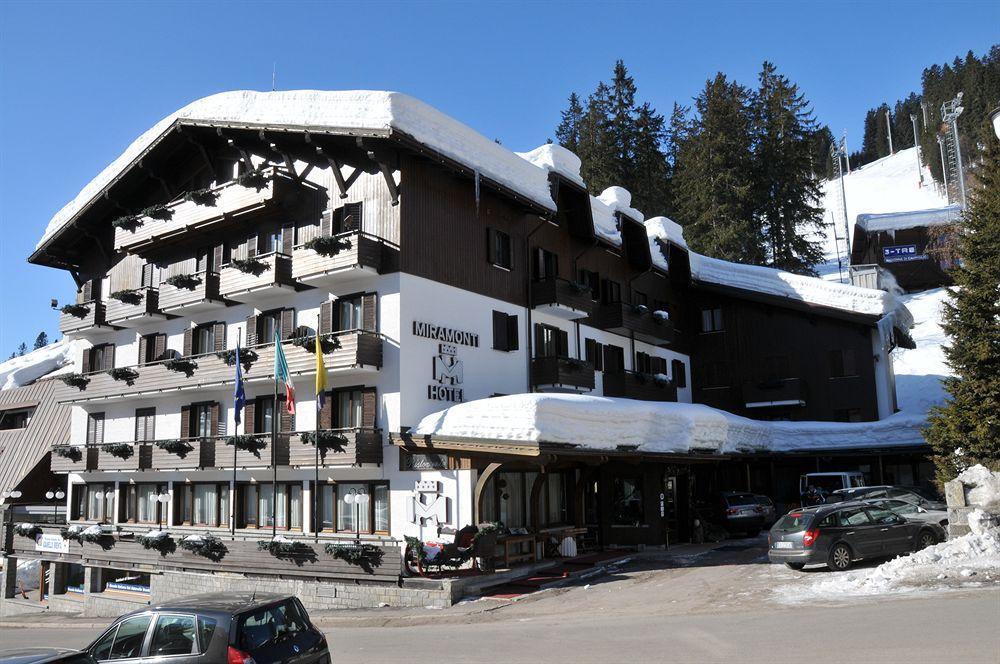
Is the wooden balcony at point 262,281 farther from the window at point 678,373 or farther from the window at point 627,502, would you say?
the window at point 678,373

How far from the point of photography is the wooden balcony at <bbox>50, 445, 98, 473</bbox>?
34.7m

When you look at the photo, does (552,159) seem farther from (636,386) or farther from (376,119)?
(636,386)

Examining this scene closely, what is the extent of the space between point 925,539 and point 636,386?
16927mm

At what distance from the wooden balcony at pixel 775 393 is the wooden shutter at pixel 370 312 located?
924 inches

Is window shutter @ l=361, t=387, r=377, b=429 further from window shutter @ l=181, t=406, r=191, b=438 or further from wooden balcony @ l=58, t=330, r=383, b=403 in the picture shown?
window shutter @ l=181, t=406, r=191, b=438

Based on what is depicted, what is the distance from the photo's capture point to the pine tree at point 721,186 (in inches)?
2343

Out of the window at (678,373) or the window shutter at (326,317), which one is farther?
the window at (678,373)

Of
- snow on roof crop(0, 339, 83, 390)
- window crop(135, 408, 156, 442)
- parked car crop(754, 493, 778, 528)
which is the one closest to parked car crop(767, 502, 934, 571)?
parked car crop(754, 493, 778, 528)

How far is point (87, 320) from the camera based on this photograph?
36250 mm

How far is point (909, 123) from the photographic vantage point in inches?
6029

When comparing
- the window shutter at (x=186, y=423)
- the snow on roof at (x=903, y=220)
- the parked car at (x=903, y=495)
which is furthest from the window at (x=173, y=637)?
the snow on roof at (x=903, y=220)

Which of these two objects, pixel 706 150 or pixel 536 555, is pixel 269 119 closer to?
pixel 536 555

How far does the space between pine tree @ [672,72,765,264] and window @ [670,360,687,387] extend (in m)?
18.3

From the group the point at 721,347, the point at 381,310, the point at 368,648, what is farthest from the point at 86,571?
the point at 721,347
